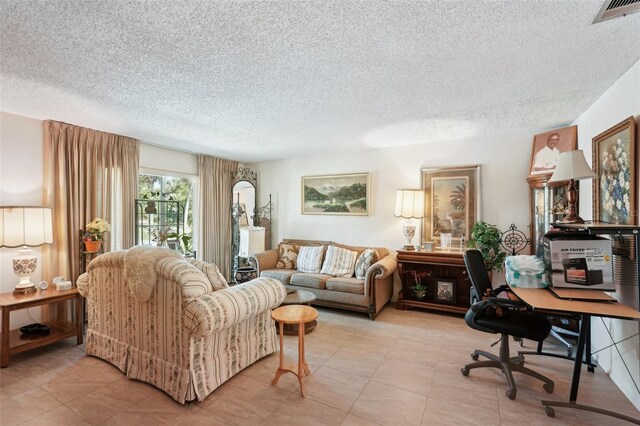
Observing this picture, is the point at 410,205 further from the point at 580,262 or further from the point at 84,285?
the point at 84,285

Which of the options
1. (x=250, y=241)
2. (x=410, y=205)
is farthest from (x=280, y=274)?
(x=410, y=205)

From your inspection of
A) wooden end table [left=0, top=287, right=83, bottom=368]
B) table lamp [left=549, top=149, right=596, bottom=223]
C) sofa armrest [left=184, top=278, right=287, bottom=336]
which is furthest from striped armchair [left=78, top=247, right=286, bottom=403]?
table lamp [left=549, top=149, right=596, bottom=223]

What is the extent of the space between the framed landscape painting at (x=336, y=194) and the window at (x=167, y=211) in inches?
79.2

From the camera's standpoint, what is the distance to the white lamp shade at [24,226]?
2799 millimetres

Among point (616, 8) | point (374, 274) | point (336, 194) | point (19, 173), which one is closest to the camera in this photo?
point (616, 8)

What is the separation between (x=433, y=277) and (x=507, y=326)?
6.32 feet

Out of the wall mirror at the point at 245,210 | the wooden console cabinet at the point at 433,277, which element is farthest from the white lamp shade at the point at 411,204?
the wall mirror at the point at 245,210

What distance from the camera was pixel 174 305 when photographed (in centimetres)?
219

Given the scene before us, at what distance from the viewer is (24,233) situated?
2863mm

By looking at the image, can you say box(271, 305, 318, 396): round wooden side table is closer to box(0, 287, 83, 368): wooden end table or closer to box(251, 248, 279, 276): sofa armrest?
box(0, 287, 83, 368): wooden end table

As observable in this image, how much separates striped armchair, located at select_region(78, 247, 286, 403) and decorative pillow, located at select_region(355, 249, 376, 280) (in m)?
1.75

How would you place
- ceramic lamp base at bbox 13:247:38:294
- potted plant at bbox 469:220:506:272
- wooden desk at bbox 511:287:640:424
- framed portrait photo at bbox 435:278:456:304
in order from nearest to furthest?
wooden desk at bbox 511:287:640:424
ceramic lamp base at bbox 13:247:38:294
potted plant at bbox 469:220:506:272
framed portrait photo at bbox 435:278:456:304

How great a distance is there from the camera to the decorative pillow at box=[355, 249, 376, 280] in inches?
163

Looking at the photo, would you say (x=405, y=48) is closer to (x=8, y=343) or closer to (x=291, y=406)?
(x=291, y=406)
